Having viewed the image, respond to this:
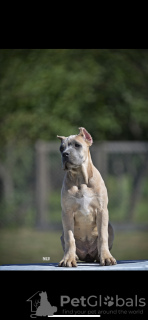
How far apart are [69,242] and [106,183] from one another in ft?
27.8

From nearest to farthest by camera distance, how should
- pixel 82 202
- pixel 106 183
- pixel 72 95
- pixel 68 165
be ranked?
1. pixel 68 165
2. pixel 82 202
3. pixel 106 183
4. pixel 72 95

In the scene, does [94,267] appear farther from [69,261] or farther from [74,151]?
[74,151]

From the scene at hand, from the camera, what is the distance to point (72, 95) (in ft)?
48.5

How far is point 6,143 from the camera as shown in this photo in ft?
50.4

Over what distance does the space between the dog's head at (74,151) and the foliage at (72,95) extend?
916 cm

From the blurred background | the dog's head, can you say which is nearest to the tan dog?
the dog's head

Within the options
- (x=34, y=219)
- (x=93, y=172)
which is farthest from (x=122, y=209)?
(x=93, y=172)

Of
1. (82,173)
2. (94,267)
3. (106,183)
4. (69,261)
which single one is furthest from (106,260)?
(106,183)

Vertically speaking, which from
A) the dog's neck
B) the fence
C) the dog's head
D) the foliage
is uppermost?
the foliage

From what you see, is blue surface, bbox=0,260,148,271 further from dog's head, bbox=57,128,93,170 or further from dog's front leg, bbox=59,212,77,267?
dog's head, bbox=57,128,93,170

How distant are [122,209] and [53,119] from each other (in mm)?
3078

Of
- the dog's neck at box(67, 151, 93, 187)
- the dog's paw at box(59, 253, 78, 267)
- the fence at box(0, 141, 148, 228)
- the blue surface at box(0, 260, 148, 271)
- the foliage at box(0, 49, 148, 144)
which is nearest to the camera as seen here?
the blue surface at box(0, 260, 148, 271)

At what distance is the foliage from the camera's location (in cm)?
1476

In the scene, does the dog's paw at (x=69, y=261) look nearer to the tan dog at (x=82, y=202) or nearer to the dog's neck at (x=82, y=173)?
the tan dog at (x=82, y=202)
